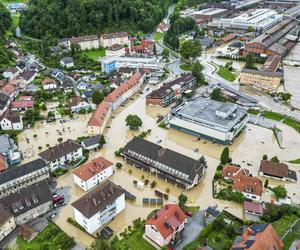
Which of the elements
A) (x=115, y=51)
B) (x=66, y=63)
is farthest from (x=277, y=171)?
(x=115, y=51)

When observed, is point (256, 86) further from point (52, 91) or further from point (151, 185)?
point (52, 91)

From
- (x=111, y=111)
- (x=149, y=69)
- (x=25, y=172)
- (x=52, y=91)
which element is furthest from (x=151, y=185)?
(x=149, y=69)

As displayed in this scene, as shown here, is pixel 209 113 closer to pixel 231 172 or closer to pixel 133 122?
pixel 133 122

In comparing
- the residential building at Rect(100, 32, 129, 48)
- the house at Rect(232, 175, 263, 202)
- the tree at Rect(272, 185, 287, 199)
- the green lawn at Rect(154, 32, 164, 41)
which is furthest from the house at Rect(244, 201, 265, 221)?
the green lawn at Rect(154, 32, 164, 41)

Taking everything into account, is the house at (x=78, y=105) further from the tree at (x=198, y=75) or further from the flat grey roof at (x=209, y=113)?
the tree at (x=198, y=75)

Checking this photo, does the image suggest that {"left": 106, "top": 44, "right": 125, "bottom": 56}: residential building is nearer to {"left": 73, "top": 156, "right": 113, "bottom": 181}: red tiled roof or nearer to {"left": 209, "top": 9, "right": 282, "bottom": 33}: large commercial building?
{"left": 209, "top": 9, "right": 282, "bottom": 33}: large commercial building

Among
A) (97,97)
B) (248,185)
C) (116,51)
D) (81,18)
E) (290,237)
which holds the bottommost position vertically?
(116,51)
